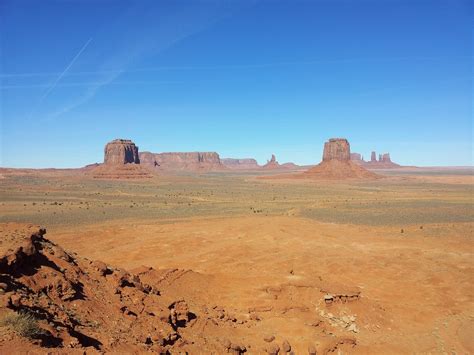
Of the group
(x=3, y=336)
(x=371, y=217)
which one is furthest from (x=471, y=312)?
(x=371, y=217)

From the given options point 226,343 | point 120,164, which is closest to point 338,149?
point 120,164

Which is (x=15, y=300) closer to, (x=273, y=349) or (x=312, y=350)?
(x=273, y=349)

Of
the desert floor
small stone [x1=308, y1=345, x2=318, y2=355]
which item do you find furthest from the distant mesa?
small stone [x1=308, y1=345, x2=318, y2=355]

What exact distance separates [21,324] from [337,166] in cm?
13927

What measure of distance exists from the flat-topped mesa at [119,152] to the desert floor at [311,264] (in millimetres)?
105761

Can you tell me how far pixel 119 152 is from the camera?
15088 centimetres

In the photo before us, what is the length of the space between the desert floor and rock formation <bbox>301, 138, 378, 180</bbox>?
294 ft

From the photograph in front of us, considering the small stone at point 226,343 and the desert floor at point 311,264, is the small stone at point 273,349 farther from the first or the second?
the small stone at point 226,343

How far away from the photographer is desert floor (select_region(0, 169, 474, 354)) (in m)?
13.6

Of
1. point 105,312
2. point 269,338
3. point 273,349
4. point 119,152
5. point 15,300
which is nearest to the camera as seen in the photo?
point 15,300

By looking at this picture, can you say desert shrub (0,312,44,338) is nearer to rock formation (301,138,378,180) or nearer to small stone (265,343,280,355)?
small stone (265,343,280,355)

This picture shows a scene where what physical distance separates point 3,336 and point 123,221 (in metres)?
34.4

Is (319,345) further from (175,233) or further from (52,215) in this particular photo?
(52,215)

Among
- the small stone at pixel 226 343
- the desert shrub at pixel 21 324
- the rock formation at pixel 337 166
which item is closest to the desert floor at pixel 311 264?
the small stone at pixel 226 343
